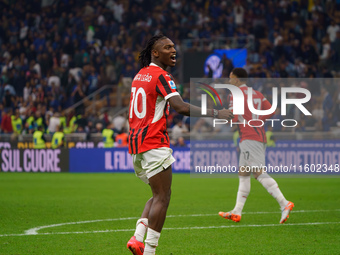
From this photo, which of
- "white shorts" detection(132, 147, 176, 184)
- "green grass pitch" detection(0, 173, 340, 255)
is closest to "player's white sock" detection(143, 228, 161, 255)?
"white shorts" detection(132, 147, 176, 184)

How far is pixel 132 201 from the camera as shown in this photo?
12.4m

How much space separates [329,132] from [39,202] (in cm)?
998

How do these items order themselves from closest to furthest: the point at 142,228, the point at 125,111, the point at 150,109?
the point at 150,109, the point at 142,228, the point at 125,111

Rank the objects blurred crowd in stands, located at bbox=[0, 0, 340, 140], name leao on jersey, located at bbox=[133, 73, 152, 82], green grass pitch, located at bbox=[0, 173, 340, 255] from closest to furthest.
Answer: name leao on jersey, located at bbox=[133, 73, 152, 82] < green grass pitch, located at bbox=[0, 173, 340, 255] < blurred crowd in stands, located at bbox=[0, 0, 340, 140]

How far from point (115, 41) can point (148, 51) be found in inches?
847

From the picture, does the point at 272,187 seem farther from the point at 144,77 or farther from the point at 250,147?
the point at 144,77

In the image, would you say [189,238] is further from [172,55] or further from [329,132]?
[329,132]

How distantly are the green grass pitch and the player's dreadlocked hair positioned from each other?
204 centimetres

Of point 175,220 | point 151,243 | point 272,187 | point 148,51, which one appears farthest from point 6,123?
→ point 151,243

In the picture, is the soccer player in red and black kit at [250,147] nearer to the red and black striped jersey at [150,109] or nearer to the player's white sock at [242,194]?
the player's white sock at [242,194]

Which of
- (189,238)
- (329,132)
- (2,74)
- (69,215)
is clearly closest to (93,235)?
(189,238)

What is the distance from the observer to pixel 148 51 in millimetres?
6250

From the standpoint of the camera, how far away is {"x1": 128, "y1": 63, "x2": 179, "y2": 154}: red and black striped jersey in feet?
19.2

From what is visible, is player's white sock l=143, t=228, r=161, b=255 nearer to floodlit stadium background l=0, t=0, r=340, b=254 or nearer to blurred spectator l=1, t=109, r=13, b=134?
floodlit stadium background l=0, t=0, r=340, b=254
